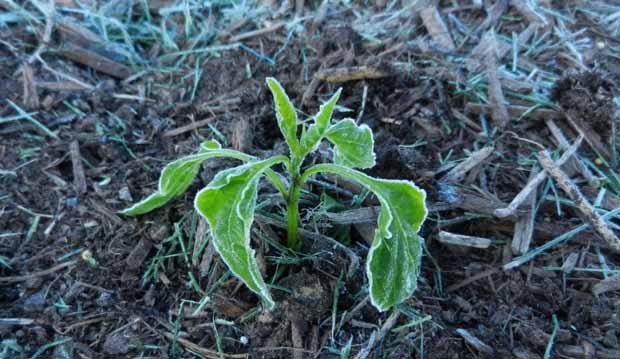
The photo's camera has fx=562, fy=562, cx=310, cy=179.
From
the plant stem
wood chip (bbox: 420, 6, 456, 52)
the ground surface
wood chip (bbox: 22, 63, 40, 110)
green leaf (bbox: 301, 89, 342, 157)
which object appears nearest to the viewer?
green leaf (bbox: 301, 89, 342, 157)

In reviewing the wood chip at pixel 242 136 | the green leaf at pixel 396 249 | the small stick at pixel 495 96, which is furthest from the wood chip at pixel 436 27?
the green leaf at pixel 396 249

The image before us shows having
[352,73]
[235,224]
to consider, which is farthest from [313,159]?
[235,224]

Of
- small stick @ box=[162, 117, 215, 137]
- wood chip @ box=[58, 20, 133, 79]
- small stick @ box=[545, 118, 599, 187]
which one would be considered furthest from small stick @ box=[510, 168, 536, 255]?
wood chip @ box=[58, 20, 133, 79]

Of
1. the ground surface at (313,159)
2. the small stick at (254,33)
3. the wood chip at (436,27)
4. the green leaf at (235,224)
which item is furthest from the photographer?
the small stick at (254,33)

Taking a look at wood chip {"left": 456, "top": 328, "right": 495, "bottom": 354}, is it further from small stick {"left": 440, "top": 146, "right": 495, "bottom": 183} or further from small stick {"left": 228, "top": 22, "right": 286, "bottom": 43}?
small stick {"left": 228, "top": 22, "right": 286, "bottom": 43}

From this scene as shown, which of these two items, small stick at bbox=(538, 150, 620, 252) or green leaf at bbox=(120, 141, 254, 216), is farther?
small stick at bbox=(538, 150, 620, 252)

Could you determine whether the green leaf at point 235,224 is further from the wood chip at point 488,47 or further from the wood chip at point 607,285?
the wood chip at point 488,47

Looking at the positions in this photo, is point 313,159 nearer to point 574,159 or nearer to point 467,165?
point 467,165
